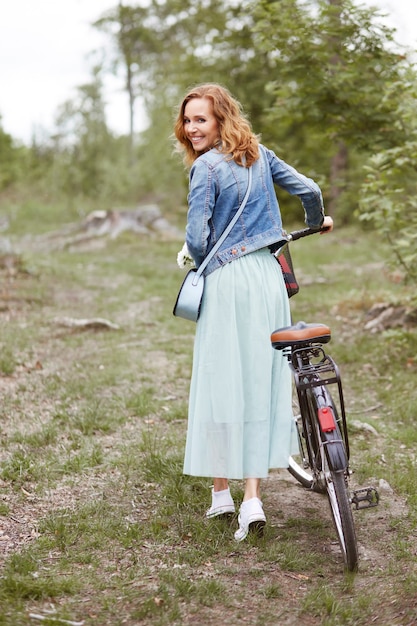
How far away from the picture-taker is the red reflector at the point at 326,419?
303 cm

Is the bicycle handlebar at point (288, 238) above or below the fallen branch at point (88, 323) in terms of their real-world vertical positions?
above

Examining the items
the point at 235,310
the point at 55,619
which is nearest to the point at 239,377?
the point at 235,310

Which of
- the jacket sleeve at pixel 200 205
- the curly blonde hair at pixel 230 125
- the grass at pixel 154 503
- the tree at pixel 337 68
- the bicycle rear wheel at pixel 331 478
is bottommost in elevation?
the grass at pixel 154 503

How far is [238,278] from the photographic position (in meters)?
3.34

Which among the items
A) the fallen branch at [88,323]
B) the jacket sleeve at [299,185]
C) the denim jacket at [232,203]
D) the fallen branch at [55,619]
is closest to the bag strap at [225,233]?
the denim jacket at [232,203]

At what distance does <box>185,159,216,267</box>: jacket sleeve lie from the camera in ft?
10.7

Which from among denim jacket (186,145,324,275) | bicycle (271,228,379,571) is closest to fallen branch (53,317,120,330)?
denim jacket (186,145,324,275)

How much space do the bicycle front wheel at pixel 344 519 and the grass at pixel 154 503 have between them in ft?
0.27

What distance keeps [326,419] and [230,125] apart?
1362mm

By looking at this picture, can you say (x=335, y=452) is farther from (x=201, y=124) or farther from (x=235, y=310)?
(x=201, y=124)

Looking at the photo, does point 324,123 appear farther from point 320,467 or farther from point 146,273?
point 146,273

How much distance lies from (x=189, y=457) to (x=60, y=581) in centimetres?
84

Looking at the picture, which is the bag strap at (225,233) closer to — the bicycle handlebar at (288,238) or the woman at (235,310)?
the woman at (235,310)

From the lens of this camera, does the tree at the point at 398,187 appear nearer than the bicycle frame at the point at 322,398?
No
